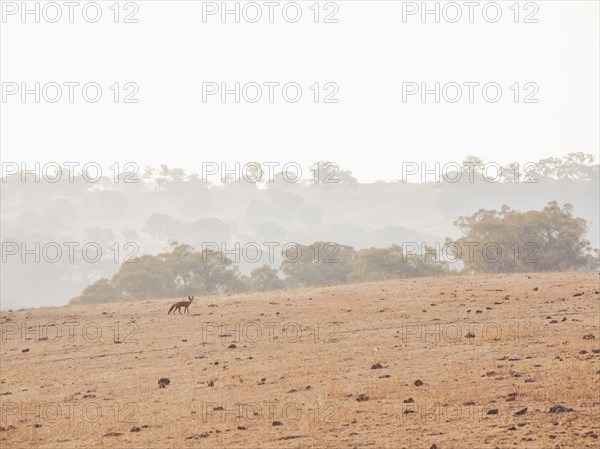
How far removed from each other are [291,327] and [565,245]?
36.1m

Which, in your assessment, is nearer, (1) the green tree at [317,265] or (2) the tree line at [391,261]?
(2) the tree line at [391,261]

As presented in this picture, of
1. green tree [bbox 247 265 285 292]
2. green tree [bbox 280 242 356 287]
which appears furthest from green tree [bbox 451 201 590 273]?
green tree [bbox 247 265 285 292]

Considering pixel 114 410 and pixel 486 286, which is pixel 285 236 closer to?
pixel 486 286

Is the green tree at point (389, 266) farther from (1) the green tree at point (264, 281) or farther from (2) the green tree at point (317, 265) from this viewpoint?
(1) the green tree at point (264, 281)

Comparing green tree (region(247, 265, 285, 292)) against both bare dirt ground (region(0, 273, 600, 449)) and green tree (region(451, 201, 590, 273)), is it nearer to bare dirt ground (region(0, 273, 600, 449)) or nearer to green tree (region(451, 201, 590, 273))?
green tree (region(451, 201, 590, 273))

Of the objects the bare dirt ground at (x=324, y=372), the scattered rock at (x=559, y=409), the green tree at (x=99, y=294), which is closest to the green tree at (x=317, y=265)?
the green tree at (x=99, y=294)

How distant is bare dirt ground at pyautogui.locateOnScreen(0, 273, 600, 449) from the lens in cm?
1688

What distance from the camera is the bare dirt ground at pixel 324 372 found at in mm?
16875

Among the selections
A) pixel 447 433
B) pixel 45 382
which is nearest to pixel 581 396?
pixel 447 433

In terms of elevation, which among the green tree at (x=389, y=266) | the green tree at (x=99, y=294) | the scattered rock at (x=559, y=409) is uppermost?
the green tree at (x=389, y=266)

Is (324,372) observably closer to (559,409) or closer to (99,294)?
(559,409)

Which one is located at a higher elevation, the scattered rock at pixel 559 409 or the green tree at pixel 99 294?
the green tree at pixel 99 294

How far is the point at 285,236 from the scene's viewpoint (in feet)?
589

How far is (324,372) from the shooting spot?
22234 millimetres
